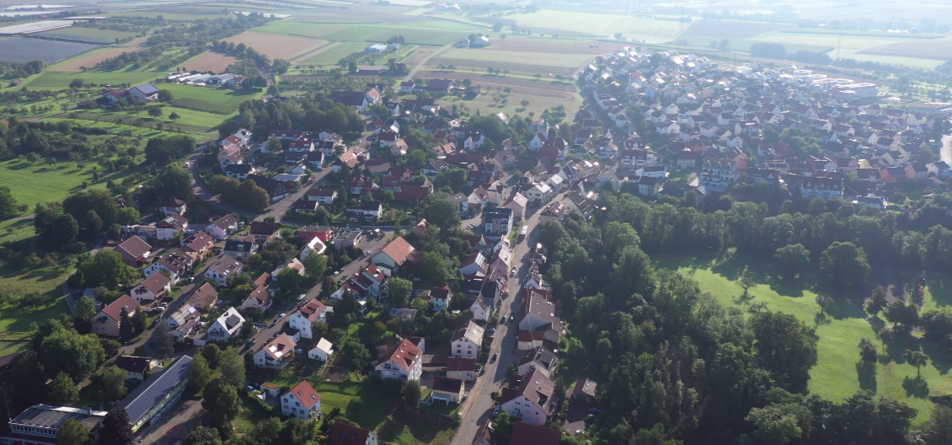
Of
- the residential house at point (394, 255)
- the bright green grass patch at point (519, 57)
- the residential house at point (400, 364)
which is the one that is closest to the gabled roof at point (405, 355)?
the residential house at point (400, 364)

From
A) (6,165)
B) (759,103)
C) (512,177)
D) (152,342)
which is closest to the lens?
(152,342)

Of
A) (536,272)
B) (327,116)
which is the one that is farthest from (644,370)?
(327,116)

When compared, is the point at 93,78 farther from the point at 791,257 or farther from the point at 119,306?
the point at 791,257

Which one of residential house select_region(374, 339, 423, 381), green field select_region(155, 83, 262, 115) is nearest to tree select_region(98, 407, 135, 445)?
residential house select_region(374, 339, 423, 381)

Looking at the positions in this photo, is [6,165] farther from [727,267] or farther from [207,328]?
[727,267]

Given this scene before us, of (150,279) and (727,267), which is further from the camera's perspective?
(727,267)

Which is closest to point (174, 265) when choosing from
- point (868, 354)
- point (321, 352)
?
point (321, 352)

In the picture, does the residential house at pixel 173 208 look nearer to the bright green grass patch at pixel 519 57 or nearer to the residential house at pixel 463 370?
the residential house at pixel 463 370

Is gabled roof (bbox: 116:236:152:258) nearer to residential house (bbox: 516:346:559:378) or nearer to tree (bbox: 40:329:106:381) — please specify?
tree (bbox: 40:329:106:381)
